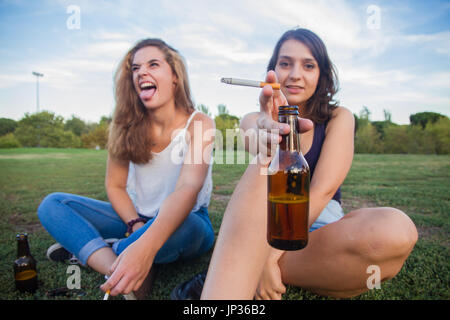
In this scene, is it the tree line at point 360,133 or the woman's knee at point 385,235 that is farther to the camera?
the tree line at point 360,133

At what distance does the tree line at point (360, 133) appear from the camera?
22.2m

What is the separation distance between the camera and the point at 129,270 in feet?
5.25

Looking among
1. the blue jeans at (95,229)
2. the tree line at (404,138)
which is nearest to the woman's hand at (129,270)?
the blue jeans at (95,229)

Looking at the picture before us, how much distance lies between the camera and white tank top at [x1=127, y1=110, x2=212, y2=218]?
244 cm

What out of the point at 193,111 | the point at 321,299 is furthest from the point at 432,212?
the point at 193,111

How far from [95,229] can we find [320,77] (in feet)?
6.52

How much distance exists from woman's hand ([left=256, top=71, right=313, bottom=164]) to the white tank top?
1006 mm

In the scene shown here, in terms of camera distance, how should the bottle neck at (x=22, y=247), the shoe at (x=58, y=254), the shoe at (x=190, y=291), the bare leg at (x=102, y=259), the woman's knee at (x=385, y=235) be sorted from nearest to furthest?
the woman's knee at (x=385, y=235)
the shoe at (x=190, y=291)
the bare leg at (x=102, y=259)
the bottle neck at (x=22, y=247)
the shoe at (x=58, y=254)

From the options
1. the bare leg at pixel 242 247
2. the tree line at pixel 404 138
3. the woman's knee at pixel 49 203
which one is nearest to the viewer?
the bare leg at pixel 242 247

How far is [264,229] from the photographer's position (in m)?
1.36

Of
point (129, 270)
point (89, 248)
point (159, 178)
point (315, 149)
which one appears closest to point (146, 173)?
point (159, 178)

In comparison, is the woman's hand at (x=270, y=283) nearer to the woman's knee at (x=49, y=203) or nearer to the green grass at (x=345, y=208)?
the green grass at (x=345, y=208)

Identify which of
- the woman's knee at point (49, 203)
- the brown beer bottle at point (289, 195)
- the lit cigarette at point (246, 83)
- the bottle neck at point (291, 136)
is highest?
the lit cigarette at point (246, 83)

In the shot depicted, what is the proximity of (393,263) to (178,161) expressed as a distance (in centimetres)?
159
